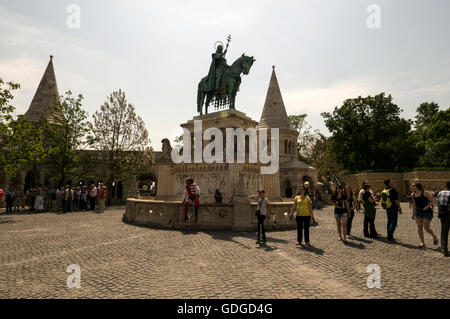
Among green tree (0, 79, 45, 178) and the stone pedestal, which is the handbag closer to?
the stone pedestal

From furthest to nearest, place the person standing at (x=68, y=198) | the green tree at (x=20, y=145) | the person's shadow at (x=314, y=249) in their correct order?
the person standing at (x=68, y=198) < the green tree at (x=20, y=145) < the person's shadow at (x=314, y=249)

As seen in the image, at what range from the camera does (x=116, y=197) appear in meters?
37.7

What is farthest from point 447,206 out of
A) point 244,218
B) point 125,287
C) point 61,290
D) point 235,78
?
A: point 235,78

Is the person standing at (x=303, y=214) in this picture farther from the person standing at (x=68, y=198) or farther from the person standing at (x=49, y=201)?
the person standing at (x=49, y=201)

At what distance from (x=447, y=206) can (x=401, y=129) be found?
3891cm

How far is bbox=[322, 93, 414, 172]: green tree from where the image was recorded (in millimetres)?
38219

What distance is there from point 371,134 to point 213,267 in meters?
41.2

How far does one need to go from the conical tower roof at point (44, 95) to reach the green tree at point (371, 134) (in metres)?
38.7

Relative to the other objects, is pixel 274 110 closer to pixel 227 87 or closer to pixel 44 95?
pixel 227 87

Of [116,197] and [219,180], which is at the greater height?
[219,180]

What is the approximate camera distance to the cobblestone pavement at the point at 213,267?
4016 mm

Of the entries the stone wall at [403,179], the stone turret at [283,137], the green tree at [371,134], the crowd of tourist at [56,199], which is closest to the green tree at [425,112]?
the green tree at [371,134]

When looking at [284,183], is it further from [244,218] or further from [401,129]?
[244,218]

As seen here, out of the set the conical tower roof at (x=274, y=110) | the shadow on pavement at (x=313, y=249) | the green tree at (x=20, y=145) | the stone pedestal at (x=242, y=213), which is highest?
the conical tower roof at (x=274, y=110)
